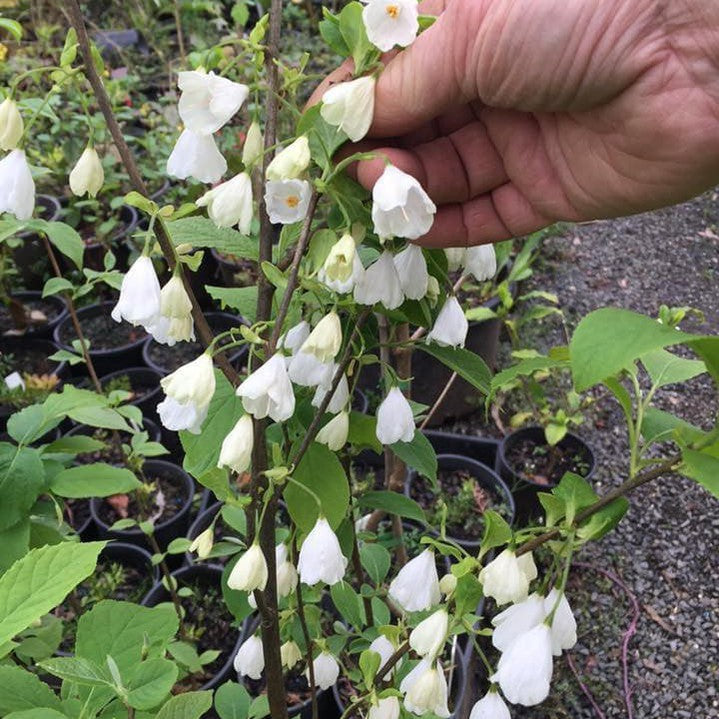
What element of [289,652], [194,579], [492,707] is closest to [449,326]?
[492,707]

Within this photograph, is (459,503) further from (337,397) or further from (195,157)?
(195,157)

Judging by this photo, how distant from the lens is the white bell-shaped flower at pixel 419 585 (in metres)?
1.07

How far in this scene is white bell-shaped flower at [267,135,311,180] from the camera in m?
0.75

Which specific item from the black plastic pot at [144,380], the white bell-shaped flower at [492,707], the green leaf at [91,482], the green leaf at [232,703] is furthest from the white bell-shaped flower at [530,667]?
the black plastic pot at [144,380]

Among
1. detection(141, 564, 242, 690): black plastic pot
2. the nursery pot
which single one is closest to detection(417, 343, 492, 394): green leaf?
detection(141, 564, 242, 690): black plastic pot

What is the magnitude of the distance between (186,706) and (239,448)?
0.90 feet

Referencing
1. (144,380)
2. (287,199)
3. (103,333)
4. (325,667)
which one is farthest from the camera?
(103,333)

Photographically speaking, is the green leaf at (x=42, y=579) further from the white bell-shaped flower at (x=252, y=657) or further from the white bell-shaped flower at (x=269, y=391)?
the white bell-shaped flower at (x=252, y=657)

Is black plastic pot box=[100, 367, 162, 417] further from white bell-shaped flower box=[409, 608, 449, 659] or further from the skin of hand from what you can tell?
white bell-shaped flower box=[409, 608, 449, 659]

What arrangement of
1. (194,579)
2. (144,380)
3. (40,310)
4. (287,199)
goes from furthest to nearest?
(40,310)
(144,380)
(194,579)
(287,199)

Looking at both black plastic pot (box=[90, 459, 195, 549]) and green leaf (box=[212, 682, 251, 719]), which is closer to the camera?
green leaf (box=[212, 682, 251, 719])

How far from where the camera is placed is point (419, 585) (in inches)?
42.4

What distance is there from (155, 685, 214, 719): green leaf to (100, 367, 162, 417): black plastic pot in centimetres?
192

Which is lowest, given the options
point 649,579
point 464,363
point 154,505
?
point 649,579
